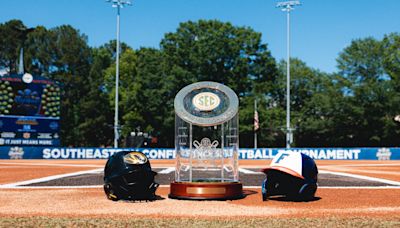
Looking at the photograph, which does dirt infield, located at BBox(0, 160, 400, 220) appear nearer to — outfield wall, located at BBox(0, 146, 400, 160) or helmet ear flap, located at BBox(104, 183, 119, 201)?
helmet ear flap, located at BBox(104, 183, 119, 201)

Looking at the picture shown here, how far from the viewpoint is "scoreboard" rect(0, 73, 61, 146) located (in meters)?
37.9

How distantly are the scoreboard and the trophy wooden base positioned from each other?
30.5 meters

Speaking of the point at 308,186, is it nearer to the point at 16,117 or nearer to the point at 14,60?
the point at 16,117

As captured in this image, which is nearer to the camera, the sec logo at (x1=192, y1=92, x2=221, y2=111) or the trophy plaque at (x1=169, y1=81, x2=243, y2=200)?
the trophy plaque at (x1=169, y1=81, x2=243, y2=200)

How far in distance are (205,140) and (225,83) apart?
159ft

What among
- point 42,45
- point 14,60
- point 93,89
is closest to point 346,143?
point 93,89

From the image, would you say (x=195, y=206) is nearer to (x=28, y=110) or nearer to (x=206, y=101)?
(x=206, y=101)

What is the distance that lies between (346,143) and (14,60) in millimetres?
51580

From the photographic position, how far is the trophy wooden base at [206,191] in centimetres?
1107

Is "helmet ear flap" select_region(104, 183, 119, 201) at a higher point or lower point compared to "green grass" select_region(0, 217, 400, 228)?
higher

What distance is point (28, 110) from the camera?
1523 inches

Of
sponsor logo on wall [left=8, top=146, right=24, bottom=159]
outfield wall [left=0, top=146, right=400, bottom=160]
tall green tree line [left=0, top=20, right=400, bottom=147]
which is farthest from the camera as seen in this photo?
tall green tree line [left=0, top=20, right=400, bottom=147]

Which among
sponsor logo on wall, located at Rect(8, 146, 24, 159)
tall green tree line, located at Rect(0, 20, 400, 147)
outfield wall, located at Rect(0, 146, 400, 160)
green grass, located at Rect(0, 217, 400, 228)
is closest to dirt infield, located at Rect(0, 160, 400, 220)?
green grass, located at Rect(0, 217, 400, 228)

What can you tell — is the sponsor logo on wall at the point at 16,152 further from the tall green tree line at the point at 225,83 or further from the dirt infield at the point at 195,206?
the dirt infield at the point at 195,206
